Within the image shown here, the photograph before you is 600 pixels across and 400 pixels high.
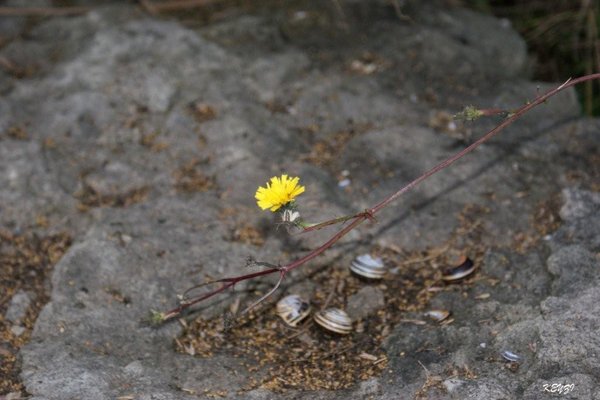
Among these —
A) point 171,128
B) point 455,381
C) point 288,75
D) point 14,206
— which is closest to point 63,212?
point 14,206

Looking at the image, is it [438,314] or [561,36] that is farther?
[561,36]

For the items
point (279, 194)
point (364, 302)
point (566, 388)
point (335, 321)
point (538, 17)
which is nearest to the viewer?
point (566, 388)

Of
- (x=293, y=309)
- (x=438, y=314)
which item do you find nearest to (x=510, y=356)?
(x=438, y=314)

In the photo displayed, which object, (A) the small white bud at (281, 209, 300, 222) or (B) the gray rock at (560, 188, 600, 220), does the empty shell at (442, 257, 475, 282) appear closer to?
(B) the gray rock at (560, 188, 600, 220)

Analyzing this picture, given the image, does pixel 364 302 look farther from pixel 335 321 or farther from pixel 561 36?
pixel 561 36

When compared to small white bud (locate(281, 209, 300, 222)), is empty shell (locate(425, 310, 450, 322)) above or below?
below

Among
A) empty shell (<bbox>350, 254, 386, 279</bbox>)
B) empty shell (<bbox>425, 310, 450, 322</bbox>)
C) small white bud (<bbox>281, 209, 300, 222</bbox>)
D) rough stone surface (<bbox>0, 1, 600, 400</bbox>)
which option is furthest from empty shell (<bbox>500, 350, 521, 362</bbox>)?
small white bud (<bbox>281, 209, 300, 222</bbox>)

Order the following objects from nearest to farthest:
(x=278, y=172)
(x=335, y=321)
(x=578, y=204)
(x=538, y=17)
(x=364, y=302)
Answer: (x=335, y=321) < (x=364, y=302) < (x=578, y=204) < (x=278, y=172) < (x=538, y=17)

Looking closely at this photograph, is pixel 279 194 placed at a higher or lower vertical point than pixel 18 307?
higher
